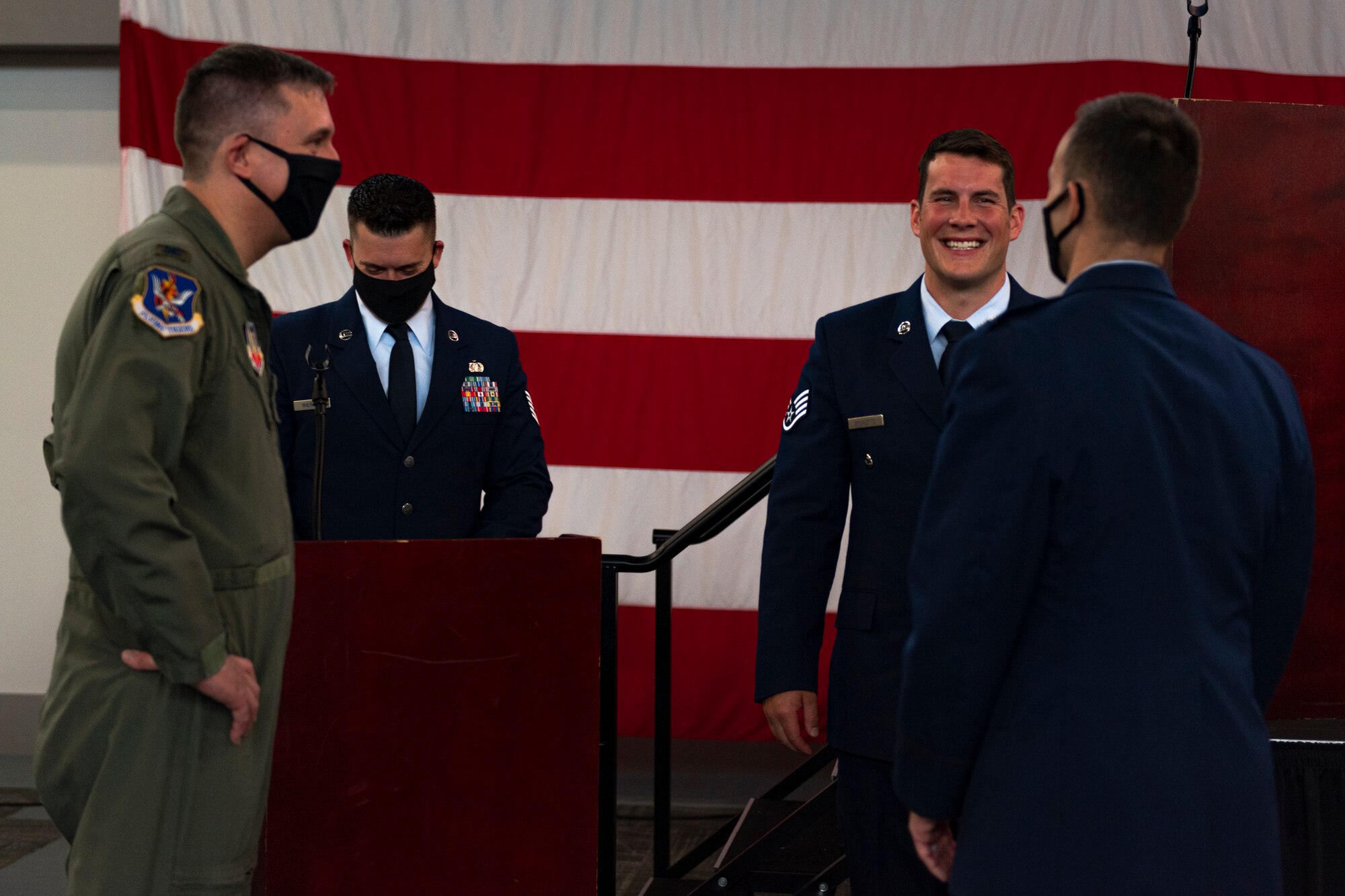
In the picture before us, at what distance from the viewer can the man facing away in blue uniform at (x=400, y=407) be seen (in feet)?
7.48

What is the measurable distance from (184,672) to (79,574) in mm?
181

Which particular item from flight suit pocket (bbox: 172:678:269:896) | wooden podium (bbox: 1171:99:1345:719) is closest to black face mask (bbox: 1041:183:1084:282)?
wooden podium (bbox: 1171:99:1345:719)

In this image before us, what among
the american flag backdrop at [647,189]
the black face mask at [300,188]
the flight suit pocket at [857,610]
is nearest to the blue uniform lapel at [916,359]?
the flight suit pocket at [857,610]

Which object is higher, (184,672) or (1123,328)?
(1123,328)

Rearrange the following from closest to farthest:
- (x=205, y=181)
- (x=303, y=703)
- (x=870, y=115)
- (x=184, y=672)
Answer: (x=184, y=672)
(x=205, y=181)
(x=303, y=703)
(x=870, y=115)

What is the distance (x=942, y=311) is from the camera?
1.81m

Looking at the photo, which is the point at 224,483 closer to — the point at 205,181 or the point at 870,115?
the point at 205,181

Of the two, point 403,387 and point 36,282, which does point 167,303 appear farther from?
point 36,282

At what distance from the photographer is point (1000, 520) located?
107 centimetres

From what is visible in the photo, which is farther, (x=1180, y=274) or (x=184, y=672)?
(x=1180, y=274)

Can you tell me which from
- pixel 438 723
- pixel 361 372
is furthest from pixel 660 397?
pixel 438 723

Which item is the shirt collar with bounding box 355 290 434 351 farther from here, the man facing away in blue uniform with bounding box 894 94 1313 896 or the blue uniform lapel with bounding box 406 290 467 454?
the man facing away in blue uniform with bounding box 894 94 1313 896

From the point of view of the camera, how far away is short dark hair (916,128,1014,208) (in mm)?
1836

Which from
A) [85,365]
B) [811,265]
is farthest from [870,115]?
[85,365]
